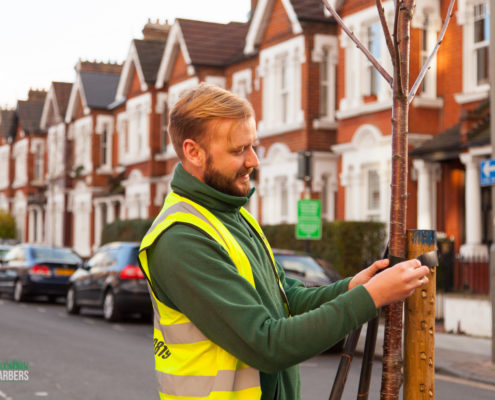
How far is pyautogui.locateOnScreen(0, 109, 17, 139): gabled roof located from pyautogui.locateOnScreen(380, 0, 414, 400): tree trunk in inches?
2324

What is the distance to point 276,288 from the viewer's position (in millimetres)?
2674

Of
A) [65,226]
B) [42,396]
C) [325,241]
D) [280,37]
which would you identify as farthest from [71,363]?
[65,226]

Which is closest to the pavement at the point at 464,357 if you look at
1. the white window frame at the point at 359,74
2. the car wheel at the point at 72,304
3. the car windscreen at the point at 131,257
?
the car windscreen at the point at 131,257

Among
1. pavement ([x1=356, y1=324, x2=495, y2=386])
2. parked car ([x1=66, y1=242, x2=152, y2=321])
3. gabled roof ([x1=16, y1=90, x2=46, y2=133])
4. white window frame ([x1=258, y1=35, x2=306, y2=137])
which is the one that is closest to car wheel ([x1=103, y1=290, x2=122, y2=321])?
parked car ([x1=66, y1=242, x2=152, y2=321])

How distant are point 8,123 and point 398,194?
61.5m

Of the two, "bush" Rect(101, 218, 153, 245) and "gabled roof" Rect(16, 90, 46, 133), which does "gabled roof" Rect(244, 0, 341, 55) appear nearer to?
"bush" Rect(101, 218, 153, 245)

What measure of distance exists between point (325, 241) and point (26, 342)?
381 inches

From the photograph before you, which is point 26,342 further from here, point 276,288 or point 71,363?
point 276,288

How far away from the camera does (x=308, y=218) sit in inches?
677

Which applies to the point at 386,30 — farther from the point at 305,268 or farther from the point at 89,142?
the point at 89,142

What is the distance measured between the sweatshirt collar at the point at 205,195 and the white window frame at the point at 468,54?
17.5 meters

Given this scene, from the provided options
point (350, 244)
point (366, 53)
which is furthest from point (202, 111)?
point (350, 244)

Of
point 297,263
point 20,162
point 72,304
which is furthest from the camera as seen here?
point 20,162

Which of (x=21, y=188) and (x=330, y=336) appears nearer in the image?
(x=330, y=336)
